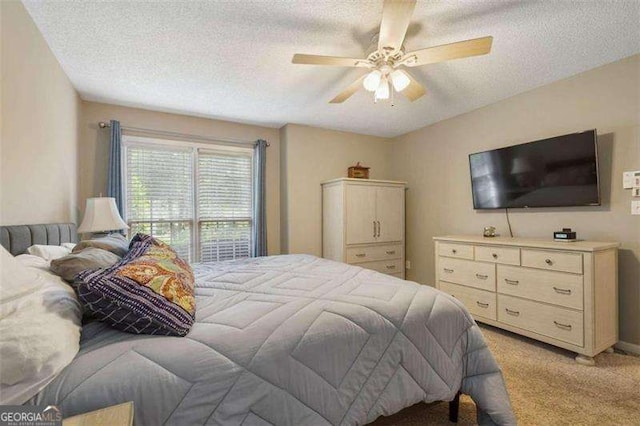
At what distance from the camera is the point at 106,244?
1676 mm

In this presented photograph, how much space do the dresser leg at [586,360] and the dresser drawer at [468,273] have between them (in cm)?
74

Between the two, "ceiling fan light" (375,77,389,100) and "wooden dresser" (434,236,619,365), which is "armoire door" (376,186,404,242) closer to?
"wooden dresser" (434,236,619,365)

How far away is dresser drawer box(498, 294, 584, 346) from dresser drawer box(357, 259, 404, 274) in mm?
1572

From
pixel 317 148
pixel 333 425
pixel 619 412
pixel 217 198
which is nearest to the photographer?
pixel 333 425

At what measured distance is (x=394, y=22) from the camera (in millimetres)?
1558

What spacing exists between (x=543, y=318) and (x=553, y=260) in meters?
0.50

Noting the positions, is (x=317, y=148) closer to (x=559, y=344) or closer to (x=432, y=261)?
(x=432, y=261)

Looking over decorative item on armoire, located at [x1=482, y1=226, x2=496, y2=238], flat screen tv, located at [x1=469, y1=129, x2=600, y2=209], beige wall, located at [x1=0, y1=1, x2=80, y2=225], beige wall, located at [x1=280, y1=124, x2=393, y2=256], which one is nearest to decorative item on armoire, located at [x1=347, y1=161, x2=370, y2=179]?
beige wall, located at [x1=280, y1=124, x2=393, y2=256]

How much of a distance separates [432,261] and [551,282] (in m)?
1.74

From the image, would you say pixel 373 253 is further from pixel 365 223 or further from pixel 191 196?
pixel 191 196

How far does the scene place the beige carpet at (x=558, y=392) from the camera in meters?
1.58

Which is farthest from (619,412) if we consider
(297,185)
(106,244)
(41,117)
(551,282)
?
(41,117)

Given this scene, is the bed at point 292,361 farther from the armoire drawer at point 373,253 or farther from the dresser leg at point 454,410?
the armoire drawer at point 373,253

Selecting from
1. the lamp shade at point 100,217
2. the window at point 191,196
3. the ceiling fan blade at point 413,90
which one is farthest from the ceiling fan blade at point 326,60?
the window at point 191,196
